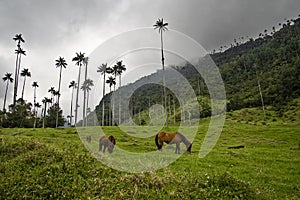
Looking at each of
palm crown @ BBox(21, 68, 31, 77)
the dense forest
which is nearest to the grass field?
the dense forest

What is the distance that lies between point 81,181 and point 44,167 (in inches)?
115

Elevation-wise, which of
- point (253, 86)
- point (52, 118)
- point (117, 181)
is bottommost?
point (117, 181)

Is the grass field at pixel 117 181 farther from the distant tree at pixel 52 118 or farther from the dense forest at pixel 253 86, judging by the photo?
the distant tree at pixel 52 118

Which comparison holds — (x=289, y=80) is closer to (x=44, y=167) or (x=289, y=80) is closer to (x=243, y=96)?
(x=243, y=96)

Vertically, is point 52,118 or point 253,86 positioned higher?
point 253,86

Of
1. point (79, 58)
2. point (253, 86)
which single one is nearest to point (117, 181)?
point (79, 58)

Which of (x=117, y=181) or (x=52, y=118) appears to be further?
(x=52, y=118)

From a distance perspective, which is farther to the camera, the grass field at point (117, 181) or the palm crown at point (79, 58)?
the palm crown at point (79, 58)

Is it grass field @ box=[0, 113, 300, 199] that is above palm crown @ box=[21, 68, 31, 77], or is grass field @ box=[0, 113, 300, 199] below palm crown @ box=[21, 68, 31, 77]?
below

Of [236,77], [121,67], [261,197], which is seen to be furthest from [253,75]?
[261,197]

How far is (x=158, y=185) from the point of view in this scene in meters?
11.9

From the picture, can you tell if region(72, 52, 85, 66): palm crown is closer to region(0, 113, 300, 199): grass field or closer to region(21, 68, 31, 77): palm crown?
region(21, 68, 31, 77): palm crown

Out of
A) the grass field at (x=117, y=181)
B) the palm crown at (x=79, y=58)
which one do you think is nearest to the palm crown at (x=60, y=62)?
the palm crown at (x=79, y=58)

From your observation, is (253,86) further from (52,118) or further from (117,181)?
(117,181)
